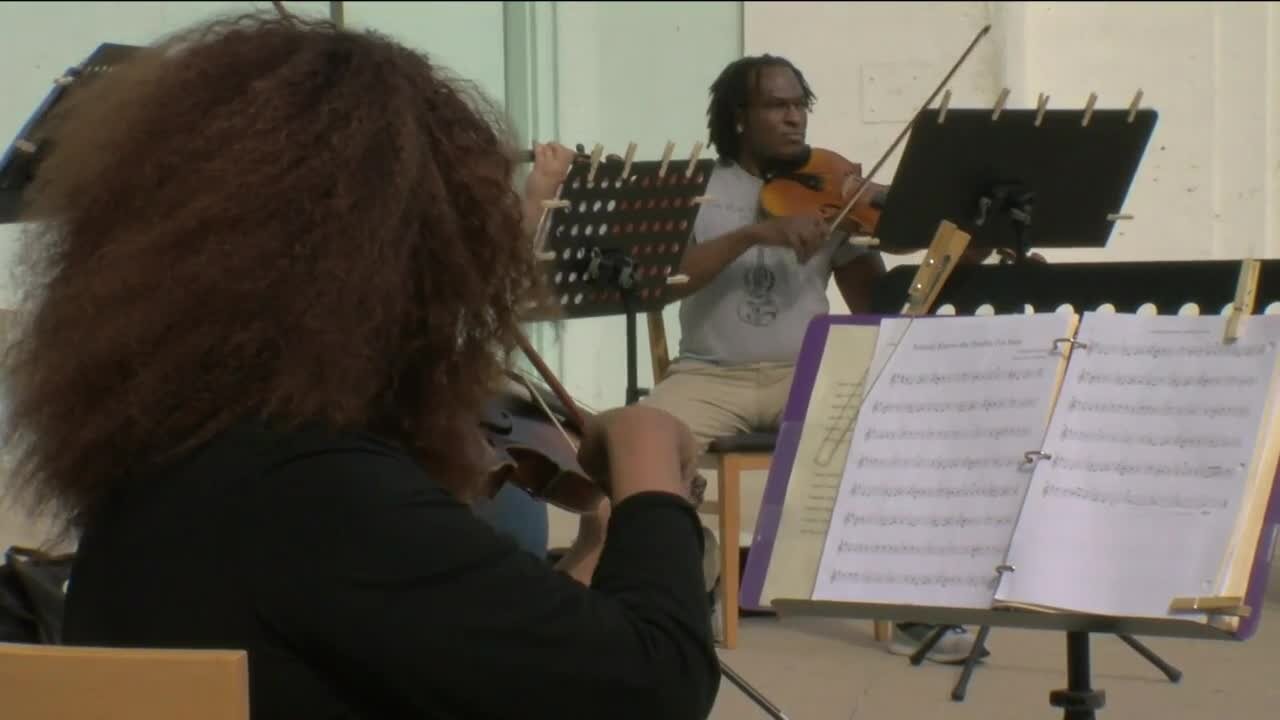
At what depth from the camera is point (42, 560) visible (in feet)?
6.50

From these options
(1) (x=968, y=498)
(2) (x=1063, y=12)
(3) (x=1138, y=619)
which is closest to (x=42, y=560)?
(1) (x=968, y=498)

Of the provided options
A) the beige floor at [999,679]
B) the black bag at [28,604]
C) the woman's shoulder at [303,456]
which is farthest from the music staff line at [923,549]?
the beige floor at [999,679]

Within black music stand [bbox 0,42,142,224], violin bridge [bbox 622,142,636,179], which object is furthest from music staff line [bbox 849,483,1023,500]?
violin bridge [bbox 622,142,636,179]

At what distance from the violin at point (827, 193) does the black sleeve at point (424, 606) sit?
253cm

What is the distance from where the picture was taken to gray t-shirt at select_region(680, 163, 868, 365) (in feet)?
11.4

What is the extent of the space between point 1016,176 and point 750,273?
0.61m

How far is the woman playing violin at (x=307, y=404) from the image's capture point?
92 cm

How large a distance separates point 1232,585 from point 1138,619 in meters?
0.09

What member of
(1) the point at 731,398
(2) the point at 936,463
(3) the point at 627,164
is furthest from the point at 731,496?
(2) the point at 936,463

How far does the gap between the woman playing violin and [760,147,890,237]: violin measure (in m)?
2.46

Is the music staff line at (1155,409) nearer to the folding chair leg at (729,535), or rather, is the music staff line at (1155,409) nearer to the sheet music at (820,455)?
the sheet music at (820,455)

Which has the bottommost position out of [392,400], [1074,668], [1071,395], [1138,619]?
[1074,668]

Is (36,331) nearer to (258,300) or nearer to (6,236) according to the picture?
(258,300)

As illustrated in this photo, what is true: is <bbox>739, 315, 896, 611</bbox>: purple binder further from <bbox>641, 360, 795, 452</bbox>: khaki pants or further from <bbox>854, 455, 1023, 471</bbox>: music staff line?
<bbox>641, 360, 795, 452</bbox>: khaki pants
